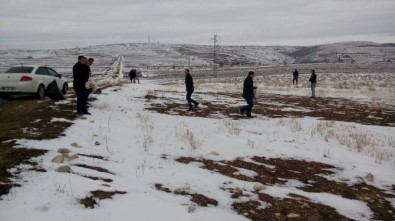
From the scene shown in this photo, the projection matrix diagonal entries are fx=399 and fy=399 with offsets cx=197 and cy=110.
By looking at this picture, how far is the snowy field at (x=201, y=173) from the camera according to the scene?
5.81 metres

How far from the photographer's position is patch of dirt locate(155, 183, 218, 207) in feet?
20.7

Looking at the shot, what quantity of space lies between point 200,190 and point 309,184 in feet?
7.46

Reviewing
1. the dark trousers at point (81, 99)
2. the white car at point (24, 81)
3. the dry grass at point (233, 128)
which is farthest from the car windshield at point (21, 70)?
the dry grass at point (233, 128)

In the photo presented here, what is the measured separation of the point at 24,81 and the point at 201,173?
11143 millimetres

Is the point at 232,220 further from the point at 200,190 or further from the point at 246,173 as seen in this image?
the point at 246,173

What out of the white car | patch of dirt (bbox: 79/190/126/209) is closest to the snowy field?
patch of dirt (bbox: 79/190/126/209)

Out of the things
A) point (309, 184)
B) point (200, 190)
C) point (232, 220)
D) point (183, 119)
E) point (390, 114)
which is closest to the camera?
point (232, 220)

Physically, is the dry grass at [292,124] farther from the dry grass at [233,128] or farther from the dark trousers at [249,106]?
the dry grass at [233,128]

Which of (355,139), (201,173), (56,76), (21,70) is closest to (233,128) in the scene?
(355,139)

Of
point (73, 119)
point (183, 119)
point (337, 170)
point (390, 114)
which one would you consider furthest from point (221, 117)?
point (390, 114)

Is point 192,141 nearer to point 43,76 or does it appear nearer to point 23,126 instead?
point 23,126

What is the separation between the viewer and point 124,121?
12.7 meters

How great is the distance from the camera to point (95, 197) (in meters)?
5.96

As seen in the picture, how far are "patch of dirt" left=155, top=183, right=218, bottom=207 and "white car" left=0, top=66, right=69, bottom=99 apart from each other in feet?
37.4
